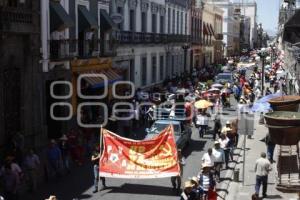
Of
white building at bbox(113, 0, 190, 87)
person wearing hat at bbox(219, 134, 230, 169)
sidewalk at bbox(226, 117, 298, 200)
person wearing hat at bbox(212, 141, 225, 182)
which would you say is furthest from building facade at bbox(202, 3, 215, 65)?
person wearing hat at bbox(212, 141, 225, 182)

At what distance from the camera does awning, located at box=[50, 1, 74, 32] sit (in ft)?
72.6

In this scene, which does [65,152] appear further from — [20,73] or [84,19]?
[84,19]

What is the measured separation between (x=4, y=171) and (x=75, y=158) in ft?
16.4

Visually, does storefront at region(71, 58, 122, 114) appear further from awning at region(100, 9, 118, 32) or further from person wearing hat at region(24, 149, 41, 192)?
person wearing hat at region(24, 149, 41, 192)

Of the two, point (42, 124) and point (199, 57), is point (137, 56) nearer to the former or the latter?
point (42, 124)

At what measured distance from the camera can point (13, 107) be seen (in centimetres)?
1992

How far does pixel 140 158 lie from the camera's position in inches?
603

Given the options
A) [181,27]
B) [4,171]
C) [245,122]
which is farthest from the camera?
[181,27]

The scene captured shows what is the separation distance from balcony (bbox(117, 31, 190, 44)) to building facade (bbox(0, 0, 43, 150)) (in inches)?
424

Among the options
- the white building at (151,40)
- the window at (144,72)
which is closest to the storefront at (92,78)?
the white building at (151,40)

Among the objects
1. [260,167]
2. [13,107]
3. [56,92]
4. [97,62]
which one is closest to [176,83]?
[97,62]

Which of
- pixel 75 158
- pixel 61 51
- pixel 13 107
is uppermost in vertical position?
pixel 61 51

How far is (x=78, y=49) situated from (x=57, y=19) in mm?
4000

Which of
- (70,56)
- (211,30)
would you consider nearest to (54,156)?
(70,56)
